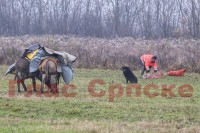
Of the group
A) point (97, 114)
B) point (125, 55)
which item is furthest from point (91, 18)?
point (97, 114)

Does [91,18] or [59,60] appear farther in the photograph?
[91,18]

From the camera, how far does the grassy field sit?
8.57 metres

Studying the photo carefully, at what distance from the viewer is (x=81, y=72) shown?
76.3 feet

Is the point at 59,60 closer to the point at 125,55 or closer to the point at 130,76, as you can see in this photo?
the point at 130,76

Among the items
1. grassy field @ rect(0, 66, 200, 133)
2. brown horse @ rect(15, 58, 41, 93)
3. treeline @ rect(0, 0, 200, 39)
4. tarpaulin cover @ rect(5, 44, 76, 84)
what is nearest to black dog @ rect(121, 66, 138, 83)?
grassy field @ rect(0, 66, 200, 133)

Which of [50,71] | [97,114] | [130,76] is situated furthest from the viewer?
[130,76]

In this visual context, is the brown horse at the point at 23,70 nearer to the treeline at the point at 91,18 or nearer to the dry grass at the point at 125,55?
the dry grass at the point at 125,55

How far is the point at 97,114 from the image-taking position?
34.6 feet

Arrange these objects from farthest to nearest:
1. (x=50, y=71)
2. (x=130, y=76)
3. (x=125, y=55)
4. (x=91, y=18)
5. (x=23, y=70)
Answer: (x=91, y=18) → (x=125, y=55) → (x=130, y=76) → (x=23, y=70) → (x=50, y=71)

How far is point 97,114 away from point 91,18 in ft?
157

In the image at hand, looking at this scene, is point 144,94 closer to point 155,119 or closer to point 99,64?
point 155,119

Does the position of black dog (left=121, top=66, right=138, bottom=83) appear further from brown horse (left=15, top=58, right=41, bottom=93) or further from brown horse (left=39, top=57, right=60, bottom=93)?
brown horse (left=39, top=57, right=60, bottom=93)

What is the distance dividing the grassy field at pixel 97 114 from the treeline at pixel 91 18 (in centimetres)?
3746

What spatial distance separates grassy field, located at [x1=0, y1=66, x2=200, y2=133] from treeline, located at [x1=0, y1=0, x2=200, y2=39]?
3746 cm
